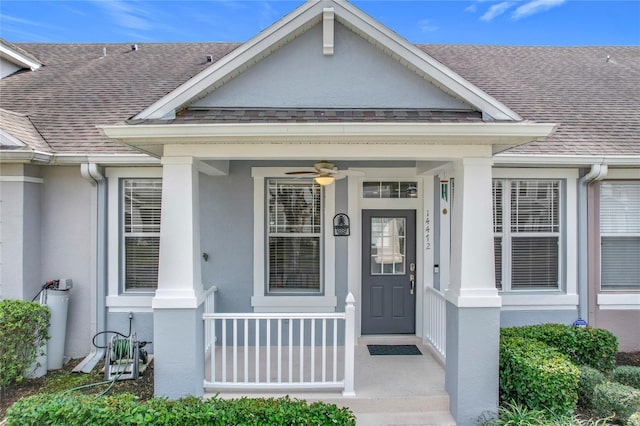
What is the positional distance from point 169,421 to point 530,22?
41.1 ft

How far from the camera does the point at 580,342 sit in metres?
5.47

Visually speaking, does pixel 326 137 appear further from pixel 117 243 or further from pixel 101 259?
pixel 101 259

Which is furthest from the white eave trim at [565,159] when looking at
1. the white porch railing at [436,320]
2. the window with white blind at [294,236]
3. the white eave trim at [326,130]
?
the window with white blind at [294,236]

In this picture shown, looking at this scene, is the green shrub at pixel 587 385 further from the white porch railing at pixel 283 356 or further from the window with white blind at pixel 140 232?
the window with white blind at pixel 140 232

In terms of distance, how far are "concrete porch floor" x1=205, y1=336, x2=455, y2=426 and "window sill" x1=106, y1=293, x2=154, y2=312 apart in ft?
7.67

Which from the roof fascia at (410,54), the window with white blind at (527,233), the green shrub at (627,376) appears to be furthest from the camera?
the window with white blind at (527,233)

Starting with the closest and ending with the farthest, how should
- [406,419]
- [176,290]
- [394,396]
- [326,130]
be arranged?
[326,130] < [176,290] < [406,419] < [394,396]

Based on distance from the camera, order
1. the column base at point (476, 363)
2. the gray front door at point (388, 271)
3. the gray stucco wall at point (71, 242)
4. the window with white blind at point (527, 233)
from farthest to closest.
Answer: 1. the gray front door at point (388, 271)
2. the window with white blind at point (527, 233)
3. the gray stucco wall at point (71, 242)
4. the column base at point (476, 363)

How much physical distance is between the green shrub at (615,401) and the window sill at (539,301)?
1889 millimetres

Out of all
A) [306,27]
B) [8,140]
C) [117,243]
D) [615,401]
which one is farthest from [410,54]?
[8,140]

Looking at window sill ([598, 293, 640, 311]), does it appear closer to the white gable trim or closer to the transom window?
the transom window

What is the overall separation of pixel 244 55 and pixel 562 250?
594 cm

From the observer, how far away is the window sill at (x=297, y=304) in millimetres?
6480

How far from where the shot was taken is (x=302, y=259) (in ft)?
22.0
